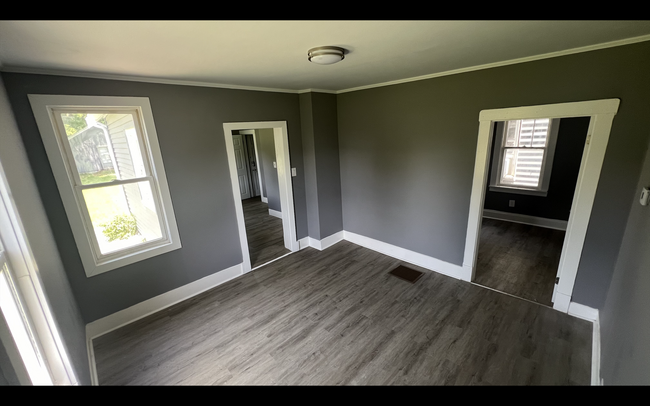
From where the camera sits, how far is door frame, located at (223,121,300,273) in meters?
3.32

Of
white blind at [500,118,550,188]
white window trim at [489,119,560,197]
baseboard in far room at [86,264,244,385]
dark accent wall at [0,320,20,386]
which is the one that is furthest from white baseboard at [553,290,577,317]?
dark accent wall at [0,320,20,386]

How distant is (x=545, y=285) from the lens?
124 inches

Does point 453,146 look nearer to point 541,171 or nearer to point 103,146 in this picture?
point 541,171

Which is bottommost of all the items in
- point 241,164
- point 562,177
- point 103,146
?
point 562,177

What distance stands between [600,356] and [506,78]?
2457 mm

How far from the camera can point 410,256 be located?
3830 mm

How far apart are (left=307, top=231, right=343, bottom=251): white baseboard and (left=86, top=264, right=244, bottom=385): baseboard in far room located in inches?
47.8

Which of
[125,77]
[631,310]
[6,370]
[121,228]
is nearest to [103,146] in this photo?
[125,77]

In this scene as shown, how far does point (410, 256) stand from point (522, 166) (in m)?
3.00

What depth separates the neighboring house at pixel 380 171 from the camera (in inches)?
80.6

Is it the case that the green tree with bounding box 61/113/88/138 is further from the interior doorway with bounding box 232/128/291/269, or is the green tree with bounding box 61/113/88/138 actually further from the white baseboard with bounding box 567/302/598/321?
the white baseboard with bounding box 567/302/598/321

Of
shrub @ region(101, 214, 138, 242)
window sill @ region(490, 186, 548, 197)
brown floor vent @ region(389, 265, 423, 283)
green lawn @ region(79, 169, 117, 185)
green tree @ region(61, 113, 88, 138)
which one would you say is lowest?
brown floor vent @ region(389, 265, 423, 283)
